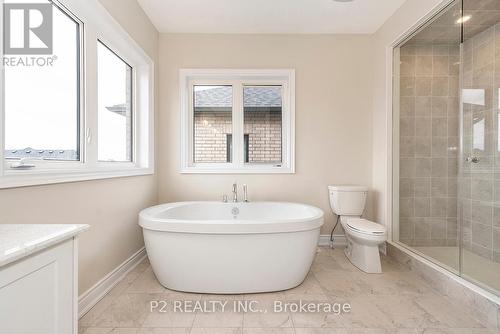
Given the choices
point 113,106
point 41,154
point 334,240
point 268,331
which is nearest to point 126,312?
point 268,331

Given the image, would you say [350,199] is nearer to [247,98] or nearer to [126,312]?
[247,98]

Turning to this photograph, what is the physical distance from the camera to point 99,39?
1953mm

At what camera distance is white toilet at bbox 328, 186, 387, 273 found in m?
2.25

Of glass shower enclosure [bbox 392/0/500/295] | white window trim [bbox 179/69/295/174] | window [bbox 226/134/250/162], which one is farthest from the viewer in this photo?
window [bbox 226/134/250/162]

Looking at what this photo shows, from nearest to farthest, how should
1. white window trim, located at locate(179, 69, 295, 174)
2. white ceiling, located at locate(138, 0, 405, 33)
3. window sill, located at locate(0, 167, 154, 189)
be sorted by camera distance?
window sill, located at locate(0, 167, 154, 189), white ceiling, located at locate(138, 0, 405, 33), white window trim, located at locate(179, 69, 295, 174)

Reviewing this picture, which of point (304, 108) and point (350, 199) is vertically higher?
point (304, 108)

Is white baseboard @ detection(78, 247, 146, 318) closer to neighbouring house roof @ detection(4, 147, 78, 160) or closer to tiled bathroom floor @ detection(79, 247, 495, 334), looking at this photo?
tiled bathroom floor @ detection(79, 247, 495, 334)

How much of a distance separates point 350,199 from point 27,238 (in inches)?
104

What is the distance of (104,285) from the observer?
1.90m

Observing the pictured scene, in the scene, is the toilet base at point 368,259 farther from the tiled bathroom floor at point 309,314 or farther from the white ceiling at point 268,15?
the white ceiling at point 268,15

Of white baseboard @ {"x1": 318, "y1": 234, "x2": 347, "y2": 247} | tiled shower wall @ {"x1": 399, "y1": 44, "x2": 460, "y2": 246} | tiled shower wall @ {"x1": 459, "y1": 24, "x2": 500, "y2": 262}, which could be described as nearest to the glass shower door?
tiled shower wall @ {"x1": 459, "y1": 24, "x2": 500, "y2": 262}

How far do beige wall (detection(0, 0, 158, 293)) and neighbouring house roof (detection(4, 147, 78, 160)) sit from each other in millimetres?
197

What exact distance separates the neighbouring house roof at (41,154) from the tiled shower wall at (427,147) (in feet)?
9.87

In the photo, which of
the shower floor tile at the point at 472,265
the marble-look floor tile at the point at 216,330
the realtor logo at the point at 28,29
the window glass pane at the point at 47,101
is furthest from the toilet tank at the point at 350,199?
the realtor logo at the point at 28,29
